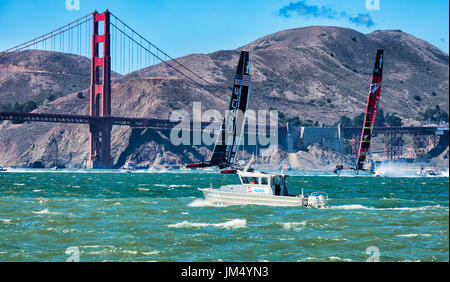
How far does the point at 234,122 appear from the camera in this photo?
178 ft

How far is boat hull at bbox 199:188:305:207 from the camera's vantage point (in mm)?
42031

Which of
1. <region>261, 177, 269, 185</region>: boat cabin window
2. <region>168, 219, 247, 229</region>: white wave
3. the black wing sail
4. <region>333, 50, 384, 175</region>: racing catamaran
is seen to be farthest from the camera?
<region>333, 50, 384, 175</region>: racing catamaran

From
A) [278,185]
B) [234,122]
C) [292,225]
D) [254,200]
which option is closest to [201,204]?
[254,200]

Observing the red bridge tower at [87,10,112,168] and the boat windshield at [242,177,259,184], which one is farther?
the red bridge tower at [87,10,112,168]

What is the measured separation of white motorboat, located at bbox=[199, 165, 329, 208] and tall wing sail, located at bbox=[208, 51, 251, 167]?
362 inches

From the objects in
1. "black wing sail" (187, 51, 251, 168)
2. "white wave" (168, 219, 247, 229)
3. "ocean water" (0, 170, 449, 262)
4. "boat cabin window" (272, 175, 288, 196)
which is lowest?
"ocean water" (0, 170, 449, 262)

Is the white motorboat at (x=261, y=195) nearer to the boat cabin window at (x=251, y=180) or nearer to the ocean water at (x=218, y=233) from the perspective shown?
the boat cabin window at (x=251, y=180)

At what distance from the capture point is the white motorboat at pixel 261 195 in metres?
42.2

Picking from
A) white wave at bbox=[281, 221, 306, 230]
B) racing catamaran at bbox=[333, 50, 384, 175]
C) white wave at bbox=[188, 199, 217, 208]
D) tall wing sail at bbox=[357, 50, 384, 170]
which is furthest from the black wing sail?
white wave at bbox=[281, 221, 306, 230]

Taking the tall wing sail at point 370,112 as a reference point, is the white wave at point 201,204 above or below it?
below

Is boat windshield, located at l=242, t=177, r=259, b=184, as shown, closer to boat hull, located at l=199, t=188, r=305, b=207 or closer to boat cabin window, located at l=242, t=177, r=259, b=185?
boat cabin window, located at l=242, t=177, r=259, b=185

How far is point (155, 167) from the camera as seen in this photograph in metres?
184

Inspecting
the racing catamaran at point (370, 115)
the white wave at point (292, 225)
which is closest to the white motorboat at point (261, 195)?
the white wave at point (292, 225)
